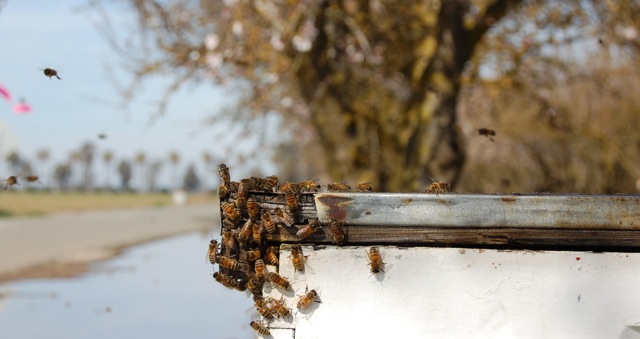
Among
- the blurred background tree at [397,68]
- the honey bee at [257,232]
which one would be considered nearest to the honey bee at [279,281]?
the honey bee at [257,232]

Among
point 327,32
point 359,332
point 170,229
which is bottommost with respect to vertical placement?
point 170,229

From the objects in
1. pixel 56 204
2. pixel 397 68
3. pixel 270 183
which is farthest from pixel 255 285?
pixel 56 204

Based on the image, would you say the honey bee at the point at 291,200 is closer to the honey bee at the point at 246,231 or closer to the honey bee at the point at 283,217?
the honey bee at the point at 283,217

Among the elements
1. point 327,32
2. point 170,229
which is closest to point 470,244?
point 327,32

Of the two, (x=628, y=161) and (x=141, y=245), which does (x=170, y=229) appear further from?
(x=628, y=161)

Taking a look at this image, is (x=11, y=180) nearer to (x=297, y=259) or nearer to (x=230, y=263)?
(x=230, y=263)

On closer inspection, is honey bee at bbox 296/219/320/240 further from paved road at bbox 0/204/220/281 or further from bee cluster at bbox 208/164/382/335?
paved road at bbox 0/204/220/281

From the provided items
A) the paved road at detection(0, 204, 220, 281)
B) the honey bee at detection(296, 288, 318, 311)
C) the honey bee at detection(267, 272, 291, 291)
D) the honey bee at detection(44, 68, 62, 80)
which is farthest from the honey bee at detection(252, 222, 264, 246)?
the paved road at detection(0, 204, 220, 281)
